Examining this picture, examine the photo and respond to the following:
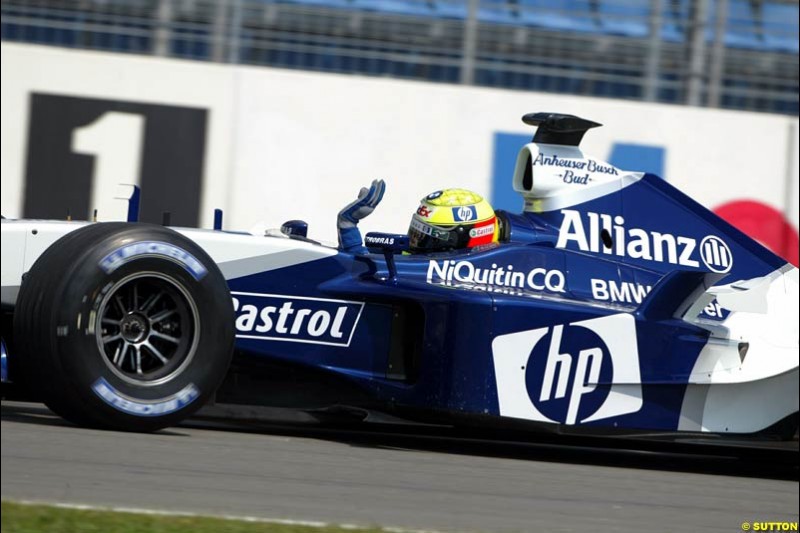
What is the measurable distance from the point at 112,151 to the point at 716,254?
193 inches

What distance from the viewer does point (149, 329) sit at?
17.3 ft

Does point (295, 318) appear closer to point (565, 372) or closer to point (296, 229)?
point (296, 229)

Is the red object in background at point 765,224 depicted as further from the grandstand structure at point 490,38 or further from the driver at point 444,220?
the driver at point 444,220

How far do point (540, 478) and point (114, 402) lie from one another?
1.86 m

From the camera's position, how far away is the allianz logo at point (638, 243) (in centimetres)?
653

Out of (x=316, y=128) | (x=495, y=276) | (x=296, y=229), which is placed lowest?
(x=495, y=276)

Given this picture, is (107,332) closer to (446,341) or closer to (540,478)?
(446,341)

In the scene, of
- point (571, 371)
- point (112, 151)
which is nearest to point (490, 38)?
point (112, 151)

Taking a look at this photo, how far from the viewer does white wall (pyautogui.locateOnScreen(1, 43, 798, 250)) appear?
9.55m

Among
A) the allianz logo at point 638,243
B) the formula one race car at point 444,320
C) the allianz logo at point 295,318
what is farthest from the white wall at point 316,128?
the allianz logo at point 295,318

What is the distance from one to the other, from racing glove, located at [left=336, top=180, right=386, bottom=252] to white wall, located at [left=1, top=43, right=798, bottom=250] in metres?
3.48

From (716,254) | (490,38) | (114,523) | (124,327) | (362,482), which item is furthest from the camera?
(490,38)

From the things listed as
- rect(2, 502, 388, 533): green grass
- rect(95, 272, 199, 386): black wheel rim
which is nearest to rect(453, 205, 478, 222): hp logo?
rect(95, 272, 199, 386): black wheel rim

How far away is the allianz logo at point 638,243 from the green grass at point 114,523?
118 inches
